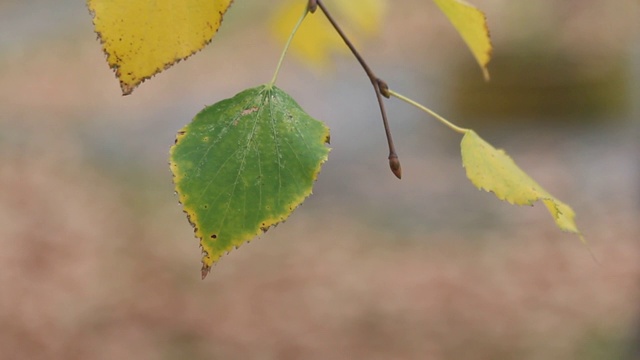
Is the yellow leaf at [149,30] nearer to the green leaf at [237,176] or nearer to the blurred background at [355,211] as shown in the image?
the green leaf at [237,176]

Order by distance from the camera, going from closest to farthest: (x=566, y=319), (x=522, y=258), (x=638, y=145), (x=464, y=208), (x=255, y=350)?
(x=255, y=350) → (x=566, y=319) → (x=522, y=258) → (x=464, y=208) → (x=638, y=145)

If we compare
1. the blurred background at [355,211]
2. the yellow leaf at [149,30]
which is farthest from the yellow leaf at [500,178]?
the blurred background at [355,211]

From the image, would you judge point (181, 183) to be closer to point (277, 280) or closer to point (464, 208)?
point (277, 280)

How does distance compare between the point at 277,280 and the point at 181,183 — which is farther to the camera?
the point at 277,280

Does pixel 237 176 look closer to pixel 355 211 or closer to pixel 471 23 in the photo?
pixel 471 23

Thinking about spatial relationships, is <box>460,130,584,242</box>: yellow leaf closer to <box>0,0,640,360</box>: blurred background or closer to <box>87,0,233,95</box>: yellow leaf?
<box>87,0,233,95</box>: yellow leaf

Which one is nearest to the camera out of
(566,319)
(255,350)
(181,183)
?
(181,183)

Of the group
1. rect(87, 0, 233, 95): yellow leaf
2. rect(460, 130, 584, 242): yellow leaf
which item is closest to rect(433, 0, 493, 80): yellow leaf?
rect(460, 130, 584, 242): yellow leaf

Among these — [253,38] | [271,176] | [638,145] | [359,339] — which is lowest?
[638,145]

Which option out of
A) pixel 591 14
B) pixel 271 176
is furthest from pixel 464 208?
pixel 271 176
